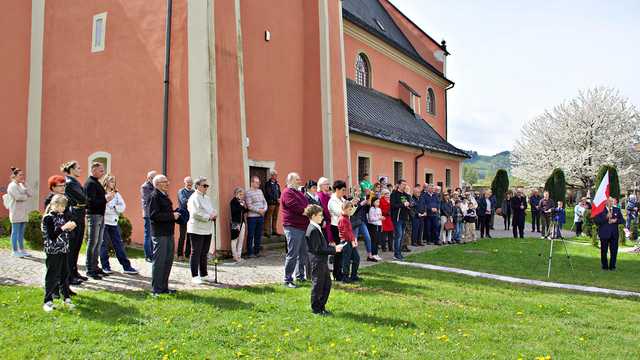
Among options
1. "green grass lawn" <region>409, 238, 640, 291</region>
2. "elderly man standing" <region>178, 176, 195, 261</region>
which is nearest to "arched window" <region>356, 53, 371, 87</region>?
"green grass lawn" <region>409, 238, 640, 291</region>

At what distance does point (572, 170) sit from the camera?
134 feet

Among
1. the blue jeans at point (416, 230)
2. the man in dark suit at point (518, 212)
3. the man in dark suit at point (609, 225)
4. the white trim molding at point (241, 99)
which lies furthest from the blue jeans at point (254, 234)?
the man in dark suit at point (518, 212)

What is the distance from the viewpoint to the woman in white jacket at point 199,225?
8273mm

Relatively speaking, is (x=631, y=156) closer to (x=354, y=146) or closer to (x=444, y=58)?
(x=444, y=58)

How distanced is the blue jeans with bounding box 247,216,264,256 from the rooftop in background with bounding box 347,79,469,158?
23.3 feet

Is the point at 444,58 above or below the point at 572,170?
above

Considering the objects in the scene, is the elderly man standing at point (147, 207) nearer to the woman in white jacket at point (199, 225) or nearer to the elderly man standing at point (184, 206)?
the elderly man standing at point (184, 206)

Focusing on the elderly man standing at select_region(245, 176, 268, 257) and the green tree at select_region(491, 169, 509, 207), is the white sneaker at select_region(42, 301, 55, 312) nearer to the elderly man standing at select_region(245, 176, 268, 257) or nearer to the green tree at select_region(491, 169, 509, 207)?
the elderly man standing at select_region(245, 176, 268, 257)

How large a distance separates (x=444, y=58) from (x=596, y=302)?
26897mm

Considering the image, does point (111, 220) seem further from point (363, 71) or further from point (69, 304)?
point (363, 71)

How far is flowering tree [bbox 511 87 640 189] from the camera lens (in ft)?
132

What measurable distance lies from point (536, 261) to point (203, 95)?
930 cm

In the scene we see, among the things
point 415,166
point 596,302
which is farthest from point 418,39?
point 596,302

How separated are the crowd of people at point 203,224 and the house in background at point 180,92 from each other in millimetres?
1033
